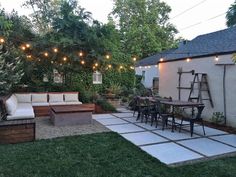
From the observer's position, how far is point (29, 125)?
517cm

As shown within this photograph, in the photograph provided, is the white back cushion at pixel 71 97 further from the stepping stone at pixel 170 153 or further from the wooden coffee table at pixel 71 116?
the stepping stone at pixel 170 153

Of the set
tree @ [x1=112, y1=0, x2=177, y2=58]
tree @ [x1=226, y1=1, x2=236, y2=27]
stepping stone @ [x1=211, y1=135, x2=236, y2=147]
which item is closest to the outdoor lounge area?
stepping stone @ [x1=211, y1=135, x2=236, y2=147]

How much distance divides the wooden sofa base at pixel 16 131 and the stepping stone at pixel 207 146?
3616 millimetres

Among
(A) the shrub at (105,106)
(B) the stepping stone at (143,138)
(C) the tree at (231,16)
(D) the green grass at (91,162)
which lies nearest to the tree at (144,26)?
(C) the tree at (231,16)

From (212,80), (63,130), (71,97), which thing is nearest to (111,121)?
(63,130)

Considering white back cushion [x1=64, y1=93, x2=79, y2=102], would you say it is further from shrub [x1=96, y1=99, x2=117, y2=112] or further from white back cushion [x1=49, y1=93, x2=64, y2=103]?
shrub [x1=96, y1=99, x2=117, y2=112]

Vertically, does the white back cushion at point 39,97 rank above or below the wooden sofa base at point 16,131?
above

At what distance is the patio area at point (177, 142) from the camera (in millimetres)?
4291

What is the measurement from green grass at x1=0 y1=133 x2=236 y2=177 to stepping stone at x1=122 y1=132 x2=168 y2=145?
1.20ft

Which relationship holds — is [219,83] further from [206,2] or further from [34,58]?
[34,58]

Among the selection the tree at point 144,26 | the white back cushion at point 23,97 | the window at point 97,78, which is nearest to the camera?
the white back cushion at point 23,97

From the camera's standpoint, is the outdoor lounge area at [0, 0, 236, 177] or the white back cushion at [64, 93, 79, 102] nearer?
the outdoor lounge area at [0, 0, 236, 177]

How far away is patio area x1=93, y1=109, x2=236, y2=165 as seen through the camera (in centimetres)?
429

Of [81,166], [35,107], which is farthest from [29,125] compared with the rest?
[35,107]
